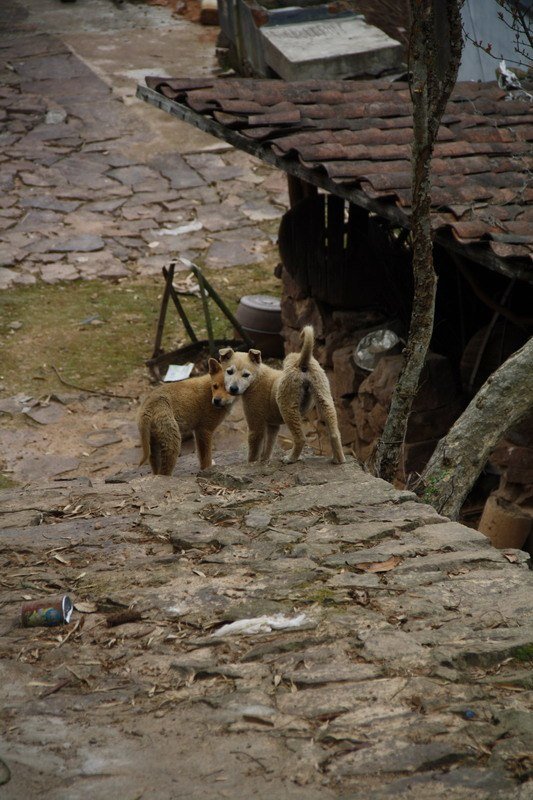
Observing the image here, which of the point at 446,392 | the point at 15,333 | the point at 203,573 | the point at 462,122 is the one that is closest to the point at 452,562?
the point at 203,573

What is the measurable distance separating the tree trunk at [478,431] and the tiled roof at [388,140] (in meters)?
1.27

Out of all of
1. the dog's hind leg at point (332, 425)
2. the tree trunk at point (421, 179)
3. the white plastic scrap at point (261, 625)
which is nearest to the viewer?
the white plastic scrap at point (261, 625)

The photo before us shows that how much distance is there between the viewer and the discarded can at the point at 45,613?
4.04m

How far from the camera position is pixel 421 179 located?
5859 mm

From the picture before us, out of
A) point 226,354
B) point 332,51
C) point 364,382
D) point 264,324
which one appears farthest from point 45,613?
point 332,51

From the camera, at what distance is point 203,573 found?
181 inches

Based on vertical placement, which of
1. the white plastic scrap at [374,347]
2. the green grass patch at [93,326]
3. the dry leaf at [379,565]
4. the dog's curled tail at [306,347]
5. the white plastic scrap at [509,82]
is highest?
the white plastic scrap at [509,82]

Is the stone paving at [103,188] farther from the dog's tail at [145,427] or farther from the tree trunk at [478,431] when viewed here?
the tree trunk at [478,431]

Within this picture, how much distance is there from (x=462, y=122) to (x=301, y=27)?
27.0 ft

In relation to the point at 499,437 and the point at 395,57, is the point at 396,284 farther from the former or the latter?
the point at 395,57

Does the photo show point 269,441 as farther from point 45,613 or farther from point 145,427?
point 45,613

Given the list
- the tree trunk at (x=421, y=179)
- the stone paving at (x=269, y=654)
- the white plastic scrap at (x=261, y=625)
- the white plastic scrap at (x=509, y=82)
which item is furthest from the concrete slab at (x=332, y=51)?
the white plastic scrap at (x=261, y=625)

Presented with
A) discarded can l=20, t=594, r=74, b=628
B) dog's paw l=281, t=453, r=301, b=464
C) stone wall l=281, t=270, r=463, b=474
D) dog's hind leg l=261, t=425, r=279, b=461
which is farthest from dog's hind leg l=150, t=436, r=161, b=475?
discarded can l=20, t=594, r=74, b=628

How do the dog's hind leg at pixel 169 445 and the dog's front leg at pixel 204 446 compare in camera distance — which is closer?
the dog's hind leg at pixel 169 445
